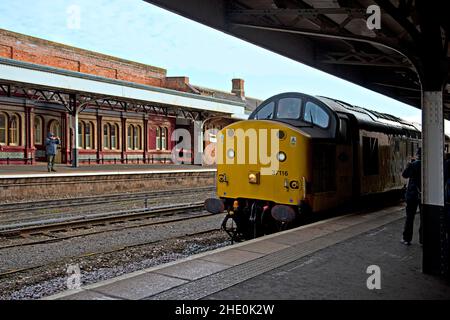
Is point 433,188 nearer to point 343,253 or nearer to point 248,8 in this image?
point 343,253

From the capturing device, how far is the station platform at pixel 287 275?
4.73 metres

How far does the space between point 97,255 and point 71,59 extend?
26160 millimetres

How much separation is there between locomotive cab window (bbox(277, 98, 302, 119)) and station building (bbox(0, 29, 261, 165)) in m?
14.2

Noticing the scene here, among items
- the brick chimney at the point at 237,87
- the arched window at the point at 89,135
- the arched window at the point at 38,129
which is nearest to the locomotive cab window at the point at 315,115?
the arched window at the point at 38,129

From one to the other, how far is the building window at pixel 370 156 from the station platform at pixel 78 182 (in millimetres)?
13085

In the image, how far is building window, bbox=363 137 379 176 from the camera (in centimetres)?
1084

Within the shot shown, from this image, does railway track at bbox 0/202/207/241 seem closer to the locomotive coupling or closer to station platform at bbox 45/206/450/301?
the locomotive coupling

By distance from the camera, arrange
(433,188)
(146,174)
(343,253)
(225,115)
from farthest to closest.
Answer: (225,115) < (146,174) < (343,253) < (433,188)

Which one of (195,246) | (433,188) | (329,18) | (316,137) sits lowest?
(195,246)

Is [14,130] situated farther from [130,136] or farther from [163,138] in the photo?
[163,138]

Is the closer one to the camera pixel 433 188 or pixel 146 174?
pixel 433 188
